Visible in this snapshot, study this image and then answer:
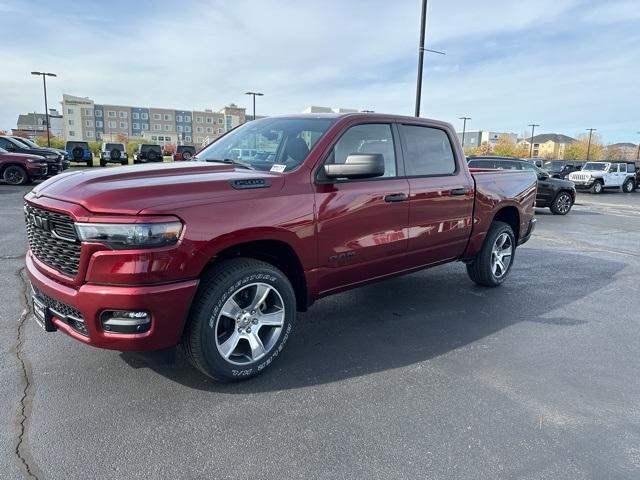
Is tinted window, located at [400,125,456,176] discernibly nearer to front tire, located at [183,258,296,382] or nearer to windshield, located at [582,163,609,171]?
front tire, located at [183,258,296,382]

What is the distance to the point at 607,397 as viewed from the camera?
3.16 meters

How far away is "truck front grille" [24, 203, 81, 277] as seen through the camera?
274 cm

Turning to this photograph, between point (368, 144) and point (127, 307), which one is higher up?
point (368, 144)

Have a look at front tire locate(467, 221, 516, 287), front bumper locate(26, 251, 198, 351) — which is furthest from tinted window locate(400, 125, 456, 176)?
front bumper locate(26, 251, 198, 351)

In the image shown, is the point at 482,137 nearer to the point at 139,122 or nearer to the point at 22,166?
the point at 139,122

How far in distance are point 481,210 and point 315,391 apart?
3061mm

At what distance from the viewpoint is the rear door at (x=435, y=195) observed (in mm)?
4293

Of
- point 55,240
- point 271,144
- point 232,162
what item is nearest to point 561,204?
point 271,144

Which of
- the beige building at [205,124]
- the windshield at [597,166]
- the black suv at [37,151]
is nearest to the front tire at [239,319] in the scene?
the black suv at [37,151]

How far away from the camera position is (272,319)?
3307 mm

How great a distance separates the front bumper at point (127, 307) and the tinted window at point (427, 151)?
8.08 ft

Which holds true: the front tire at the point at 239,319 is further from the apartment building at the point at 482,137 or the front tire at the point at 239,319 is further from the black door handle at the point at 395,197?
the apartment building at the point at 482,137

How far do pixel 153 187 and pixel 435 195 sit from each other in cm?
271

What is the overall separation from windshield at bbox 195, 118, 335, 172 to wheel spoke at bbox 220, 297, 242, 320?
1.02 m
